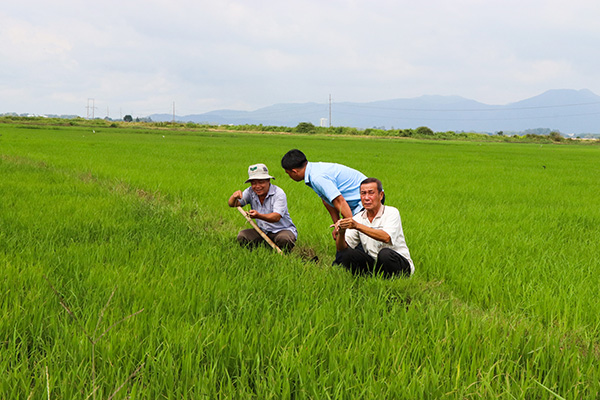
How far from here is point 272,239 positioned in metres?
4.05

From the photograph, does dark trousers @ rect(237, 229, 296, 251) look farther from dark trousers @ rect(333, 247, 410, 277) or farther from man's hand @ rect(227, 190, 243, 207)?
dark trousers @ rect(333, 247, 410, 277)

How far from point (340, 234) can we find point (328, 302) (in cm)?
77

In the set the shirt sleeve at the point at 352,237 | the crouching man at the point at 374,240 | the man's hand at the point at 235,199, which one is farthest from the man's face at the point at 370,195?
the man's hand at the point at 235,199

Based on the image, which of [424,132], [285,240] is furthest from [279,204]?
[424,132]

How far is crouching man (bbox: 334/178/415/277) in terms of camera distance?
2920mm

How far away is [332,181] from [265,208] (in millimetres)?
781

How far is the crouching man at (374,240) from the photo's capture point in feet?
9.58

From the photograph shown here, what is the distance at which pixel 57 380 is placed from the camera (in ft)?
5.33

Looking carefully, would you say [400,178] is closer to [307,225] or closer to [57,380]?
[307,225]

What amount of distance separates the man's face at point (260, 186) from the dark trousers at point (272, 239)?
17.0 inches

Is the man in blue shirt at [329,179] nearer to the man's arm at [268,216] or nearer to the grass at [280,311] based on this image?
the man's arm at [268,216]

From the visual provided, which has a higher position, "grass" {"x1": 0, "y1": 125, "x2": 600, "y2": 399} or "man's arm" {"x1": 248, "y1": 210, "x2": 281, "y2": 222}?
"man's arm" {"x1": 248, "y1": 210, "x2": 281, "y2": 222}

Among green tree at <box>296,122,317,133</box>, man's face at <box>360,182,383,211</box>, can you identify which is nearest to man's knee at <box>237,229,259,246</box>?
man's face at <box>360,182,383,211</box>

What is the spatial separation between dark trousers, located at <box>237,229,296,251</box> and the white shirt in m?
0.73
